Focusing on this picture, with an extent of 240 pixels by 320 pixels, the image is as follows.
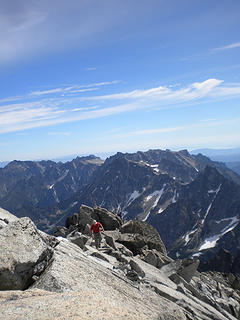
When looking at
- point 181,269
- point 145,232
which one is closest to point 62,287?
point 181,269

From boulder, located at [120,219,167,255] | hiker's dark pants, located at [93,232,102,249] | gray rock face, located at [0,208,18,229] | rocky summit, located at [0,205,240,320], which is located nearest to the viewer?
rocky summit, located at [0,205,240,320]

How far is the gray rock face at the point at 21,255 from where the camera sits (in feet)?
37.4

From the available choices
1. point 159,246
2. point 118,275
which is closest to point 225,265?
point 159,246

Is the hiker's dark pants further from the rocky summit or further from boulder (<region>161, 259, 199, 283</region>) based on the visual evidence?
boulder (<region>161, 259, 199, 283</region>)

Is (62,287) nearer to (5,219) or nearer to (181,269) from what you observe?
(5,219)

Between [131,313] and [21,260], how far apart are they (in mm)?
5085

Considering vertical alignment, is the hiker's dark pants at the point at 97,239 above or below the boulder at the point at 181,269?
above

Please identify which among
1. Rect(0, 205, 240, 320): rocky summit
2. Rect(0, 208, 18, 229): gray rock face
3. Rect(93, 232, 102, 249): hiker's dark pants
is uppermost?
Rect(0, 208, 18, 229): gray rock face

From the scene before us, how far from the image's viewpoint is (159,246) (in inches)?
1661

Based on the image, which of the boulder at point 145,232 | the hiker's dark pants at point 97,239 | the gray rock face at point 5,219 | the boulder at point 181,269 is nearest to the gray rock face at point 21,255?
the gray rock face at point 5,219

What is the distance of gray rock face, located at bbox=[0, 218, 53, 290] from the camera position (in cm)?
1140

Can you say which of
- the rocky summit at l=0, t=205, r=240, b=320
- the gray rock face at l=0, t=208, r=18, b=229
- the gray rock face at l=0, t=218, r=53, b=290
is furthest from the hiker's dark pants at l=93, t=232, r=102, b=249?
the gray rock face at l=0, t=218, r=53, b=290

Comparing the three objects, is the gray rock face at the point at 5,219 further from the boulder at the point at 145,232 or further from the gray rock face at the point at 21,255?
the boulder at the point at 145,232

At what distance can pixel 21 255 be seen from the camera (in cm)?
1203
